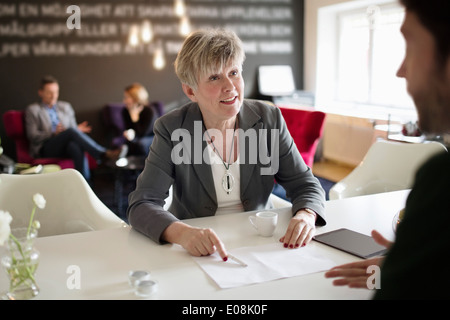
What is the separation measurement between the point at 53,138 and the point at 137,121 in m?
0.98

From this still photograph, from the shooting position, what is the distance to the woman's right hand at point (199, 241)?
130cm

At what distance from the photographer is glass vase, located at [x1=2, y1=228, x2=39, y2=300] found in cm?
106

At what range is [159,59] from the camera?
613 centimetres

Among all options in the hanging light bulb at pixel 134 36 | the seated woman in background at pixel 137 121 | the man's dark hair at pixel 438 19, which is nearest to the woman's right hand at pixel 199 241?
the man's dark hair at pixel 438 19

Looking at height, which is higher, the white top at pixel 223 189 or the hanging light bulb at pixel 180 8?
the hanging light bulb at pixel 180 8

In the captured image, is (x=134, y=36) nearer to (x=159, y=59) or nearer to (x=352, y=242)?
(x=159, y=59)

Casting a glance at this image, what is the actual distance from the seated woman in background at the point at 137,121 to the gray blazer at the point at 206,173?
3335 millimetres

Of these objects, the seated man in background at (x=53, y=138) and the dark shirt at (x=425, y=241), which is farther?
the seated man in background at (x=53, y=138)

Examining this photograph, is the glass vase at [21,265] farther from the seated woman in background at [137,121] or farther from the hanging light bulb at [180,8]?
the hanging light bulb at [180,8]

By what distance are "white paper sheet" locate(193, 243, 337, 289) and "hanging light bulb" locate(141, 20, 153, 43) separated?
510 cm

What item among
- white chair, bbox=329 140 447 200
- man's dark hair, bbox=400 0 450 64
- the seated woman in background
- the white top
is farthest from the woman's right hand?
the seated woman in background

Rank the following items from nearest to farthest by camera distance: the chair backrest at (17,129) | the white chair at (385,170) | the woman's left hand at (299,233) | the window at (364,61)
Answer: the woman's left hand at (299,233) < the white chair at (385,170) < the chair backrest at (17,129) < the window at (364,61)

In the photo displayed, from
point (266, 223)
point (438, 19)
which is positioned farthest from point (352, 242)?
point (438, 19)

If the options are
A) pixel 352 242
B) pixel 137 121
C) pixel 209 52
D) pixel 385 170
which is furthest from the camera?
pixel 137 121
